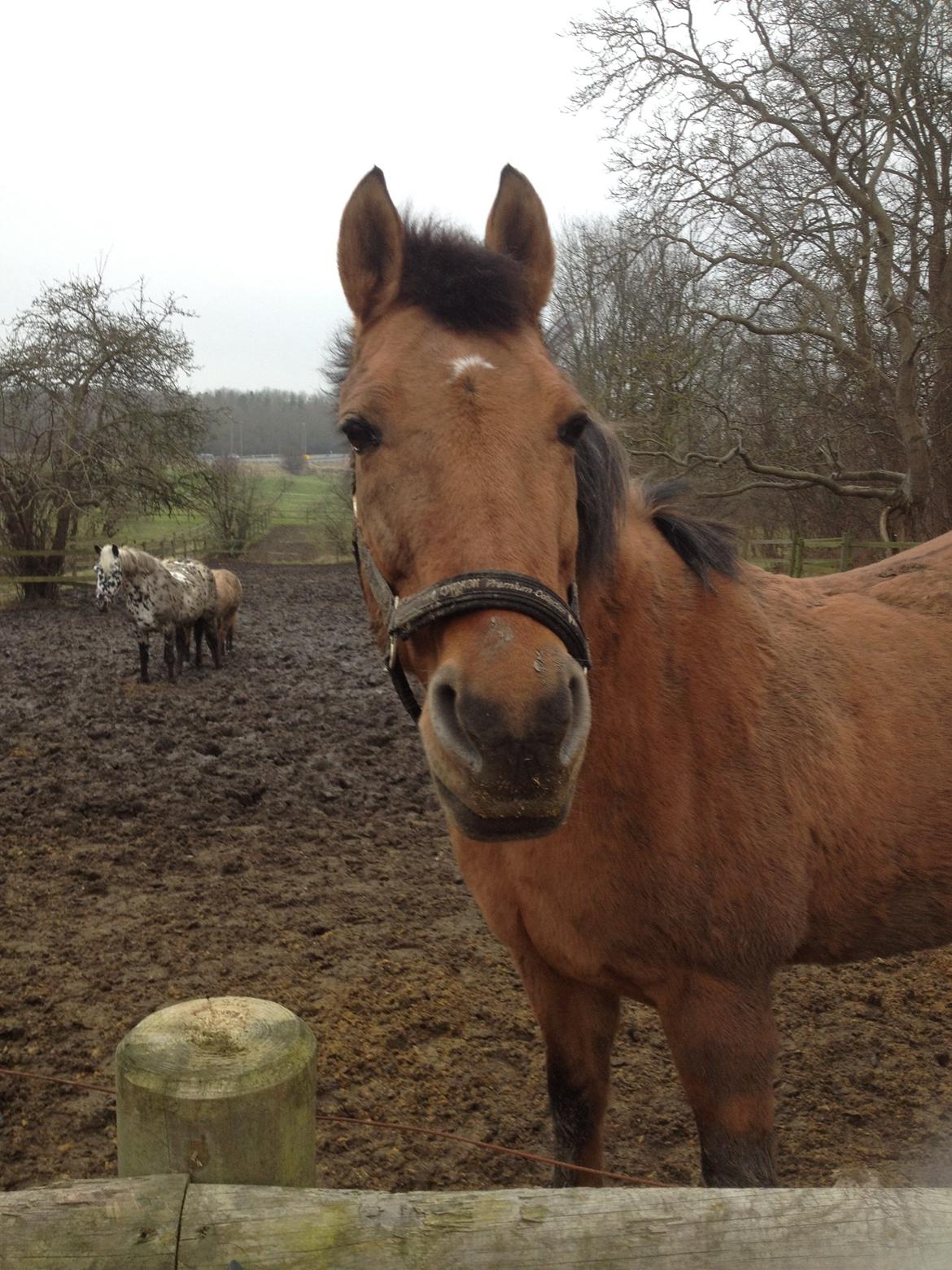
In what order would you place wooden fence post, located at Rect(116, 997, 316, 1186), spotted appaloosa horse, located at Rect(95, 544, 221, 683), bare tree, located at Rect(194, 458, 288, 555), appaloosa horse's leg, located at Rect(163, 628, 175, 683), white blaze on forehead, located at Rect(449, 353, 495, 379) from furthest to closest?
bare tree, located at Rect(194, 458, 288, 555), spotted appaloosa horse, located at Rect(95, 544, 221, 683), appaloosa horse's leg, located at Rect(163, 628, 175, 683), white blaze on forehead, located at Rect(449, 353, 495, 379), wooden fence post, located at Rect(116, 997, 316, 1186)

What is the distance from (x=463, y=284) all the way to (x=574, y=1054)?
81.3 inches

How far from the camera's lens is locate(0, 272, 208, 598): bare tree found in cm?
2045

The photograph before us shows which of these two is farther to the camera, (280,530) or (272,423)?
(280,530)

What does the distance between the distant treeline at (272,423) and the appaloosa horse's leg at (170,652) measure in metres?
2.73

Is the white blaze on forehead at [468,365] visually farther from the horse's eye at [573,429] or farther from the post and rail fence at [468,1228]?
the post and rail fence at [468,1228]

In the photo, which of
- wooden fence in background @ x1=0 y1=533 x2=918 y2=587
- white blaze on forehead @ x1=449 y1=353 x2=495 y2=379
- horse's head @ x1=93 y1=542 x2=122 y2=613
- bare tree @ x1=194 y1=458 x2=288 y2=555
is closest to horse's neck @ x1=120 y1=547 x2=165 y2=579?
horse's head @ x1=93 y1=542 x2=122 y2=613

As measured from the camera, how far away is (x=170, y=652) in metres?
11.1

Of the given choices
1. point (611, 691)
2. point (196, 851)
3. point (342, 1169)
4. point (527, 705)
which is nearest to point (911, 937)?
point (611, 691)

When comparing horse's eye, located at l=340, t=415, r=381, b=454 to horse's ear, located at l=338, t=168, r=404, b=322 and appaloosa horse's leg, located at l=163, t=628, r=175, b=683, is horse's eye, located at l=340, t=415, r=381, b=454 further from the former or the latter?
appaloosa horse's leg, located at l=163, t=628, r=175, b=683

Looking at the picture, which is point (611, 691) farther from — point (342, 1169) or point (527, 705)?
point (342, 1169)

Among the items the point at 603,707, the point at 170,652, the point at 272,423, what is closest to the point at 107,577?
the point at 170,652

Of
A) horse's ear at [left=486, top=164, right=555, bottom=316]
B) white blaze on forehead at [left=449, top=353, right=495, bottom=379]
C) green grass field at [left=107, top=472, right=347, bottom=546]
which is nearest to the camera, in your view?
white blaze on forehead at [left=449, top=353, right=495, bottom=379]

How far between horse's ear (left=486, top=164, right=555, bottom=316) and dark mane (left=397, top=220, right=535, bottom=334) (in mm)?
142

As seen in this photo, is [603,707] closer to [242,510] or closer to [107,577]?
[107,577]
